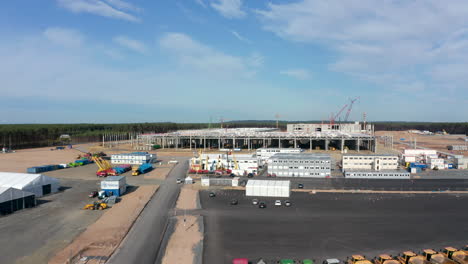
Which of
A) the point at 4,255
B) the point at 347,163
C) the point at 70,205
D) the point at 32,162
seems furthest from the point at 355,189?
the point at 32,162

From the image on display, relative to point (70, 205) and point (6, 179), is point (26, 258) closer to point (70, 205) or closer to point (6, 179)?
point (70, 205)

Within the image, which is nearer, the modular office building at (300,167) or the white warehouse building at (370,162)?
the modular office building at (300,167)

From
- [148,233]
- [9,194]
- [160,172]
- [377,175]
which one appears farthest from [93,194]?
[377,175]

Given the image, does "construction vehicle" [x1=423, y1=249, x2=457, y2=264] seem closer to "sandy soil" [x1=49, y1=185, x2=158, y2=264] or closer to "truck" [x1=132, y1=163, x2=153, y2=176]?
"sandy soil" [x1=49, y1=185, x2=158, y2=264]

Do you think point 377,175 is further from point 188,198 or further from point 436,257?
point 188,198

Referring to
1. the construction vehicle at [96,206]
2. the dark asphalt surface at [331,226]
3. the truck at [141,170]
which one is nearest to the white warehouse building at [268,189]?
the dark asphalt surface at [331,226]

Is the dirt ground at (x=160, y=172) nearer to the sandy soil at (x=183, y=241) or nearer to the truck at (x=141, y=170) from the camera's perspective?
the truck at (x=141, y=170)
